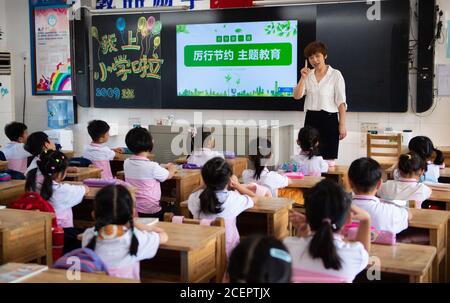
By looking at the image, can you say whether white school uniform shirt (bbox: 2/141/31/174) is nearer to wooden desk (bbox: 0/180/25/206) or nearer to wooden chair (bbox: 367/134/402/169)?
wooden desk (bbox: 0/180/25/206)

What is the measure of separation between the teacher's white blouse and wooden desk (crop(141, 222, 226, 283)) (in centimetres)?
303

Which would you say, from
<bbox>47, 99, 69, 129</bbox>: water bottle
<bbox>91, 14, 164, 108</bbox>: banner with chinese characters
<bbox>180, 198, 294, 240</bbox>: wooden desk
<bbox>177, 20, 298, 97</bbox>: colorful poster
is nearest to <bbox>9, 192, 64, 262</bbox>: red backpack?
<bbox>180, 198, 294, 240</bbox>: wooden desk

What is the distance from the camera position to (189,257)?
112 inches

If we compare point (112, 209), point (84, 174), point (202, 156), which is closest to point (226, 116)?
point (202, 156)

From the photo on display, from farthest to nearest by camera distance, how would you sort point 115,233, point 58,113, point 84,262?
point 58,113 → point 115,233 → point 84,262

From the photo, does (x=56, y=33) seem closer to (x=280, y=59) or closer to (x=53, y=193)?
(x=280, y=59)

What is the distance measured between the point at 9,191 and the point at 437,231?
298cm

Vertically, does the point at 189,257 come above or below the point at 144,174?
below

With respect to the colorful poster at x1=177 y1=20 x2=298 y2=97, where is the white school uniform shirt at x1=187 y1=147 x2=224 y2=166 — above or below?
below

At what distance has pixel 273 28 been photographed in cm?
793

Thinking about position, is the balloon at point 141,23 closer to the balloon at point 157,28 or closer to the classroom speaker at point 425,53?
the balloon at point 157,28

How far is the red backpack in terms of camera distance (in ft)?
11.8

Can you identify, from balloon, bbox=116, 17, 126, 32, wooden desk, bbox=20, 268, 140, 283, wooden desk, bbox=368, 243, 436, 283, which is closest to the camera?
wooden desk, bbox=20, 268, 140, 283

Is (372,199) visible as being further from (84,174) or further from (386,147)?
(386,147)
